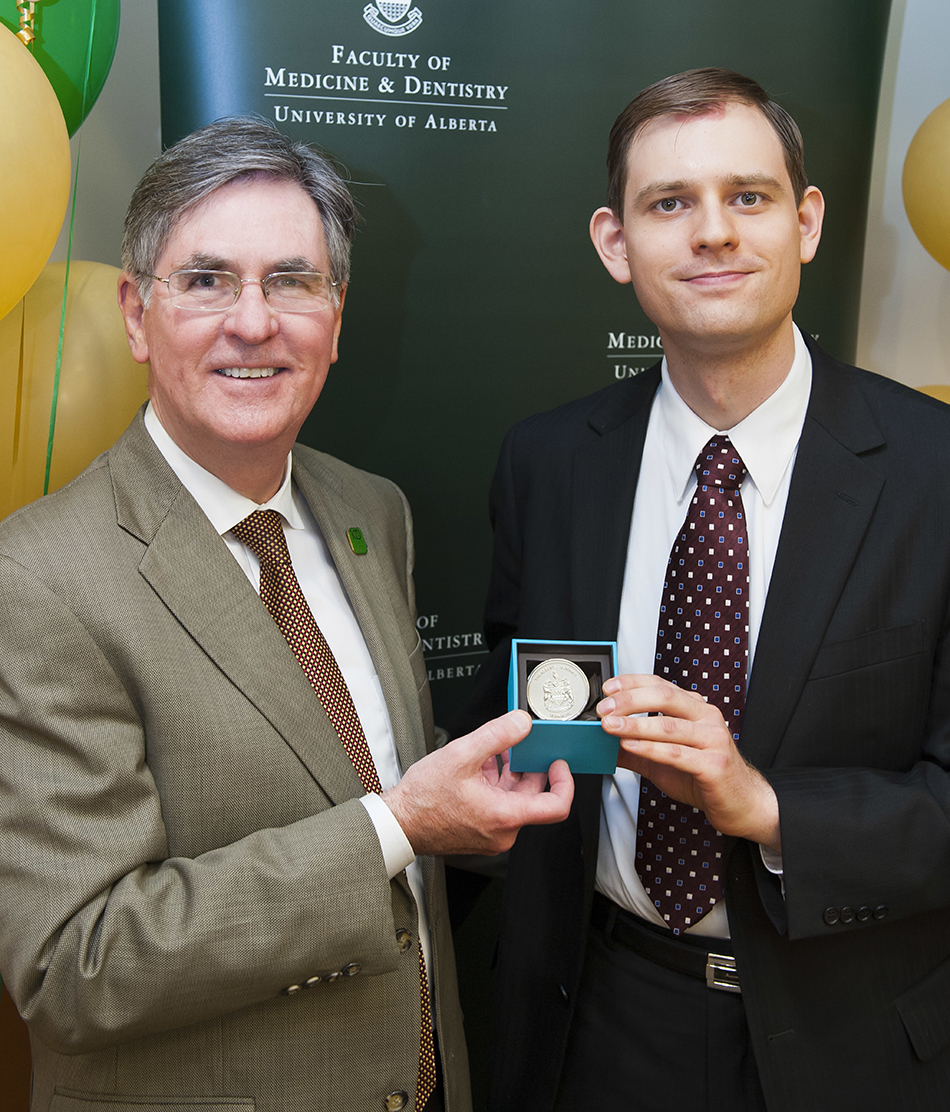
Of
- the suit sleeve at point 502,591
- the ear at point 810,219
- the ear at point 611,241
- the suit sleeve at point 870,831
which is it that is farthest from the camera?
the suit sleeve at point 502,591

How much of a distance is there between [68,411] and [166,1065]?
114 cm

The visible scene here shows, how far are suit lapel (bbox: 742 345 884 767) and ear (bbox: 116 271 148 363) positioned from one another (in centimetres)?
114

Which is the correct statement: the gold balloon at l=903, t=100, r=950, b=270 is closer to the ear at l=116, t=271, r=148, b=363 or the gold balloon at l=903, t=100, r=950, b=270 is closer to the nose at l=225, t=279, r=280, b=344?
the nose at l=225, t=279, r=280, b=344

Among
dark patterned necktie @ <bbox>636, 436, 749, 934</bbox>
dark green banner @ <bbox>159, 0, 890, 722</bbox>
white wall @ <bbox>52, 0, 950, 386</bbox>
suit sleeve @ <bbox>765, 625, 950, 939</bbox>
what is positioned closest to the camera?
suit sleeve @ <bbox>765, 625, 950, 939</bbox>

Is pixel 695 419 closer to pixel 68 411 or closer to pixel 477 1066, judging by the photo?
pixel 68 411

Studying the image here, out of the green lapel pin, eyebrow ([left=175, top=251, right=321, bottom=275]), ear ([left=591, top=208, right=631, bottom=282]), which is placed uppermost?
ear ([left=591, top=208, right=631, bottom=282])

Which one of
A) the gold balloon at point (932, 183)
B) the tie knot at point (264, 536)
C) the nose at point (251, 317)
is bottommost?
the tie knot at point (264, 536)

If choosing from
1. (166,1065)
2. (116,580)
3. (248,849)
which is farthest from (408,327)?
(166,1065)

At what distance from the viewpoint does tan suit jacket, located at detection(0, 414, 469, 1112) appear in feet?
4.22

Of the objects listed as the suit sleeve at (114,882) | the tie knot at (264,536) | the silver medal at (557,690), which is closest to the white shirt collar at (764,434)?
the silver medal at (557,690)

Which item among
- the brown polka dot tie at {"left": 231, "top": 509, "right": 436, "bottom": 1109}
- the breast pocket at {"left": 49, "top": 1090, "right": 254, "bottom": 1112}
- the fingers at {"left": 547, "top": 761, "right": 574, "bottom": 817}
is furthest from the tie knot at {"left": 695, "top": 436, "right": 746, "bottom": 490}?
the breast pocket at {"left": 49, "top": 1090, "right": 254, "bottom": 1112}

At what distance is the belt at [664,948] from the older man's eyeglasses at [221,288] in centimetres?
120

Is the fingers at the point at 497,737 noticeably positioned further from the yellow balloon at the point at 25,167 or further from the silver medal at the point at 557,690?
the yellow balloon at the point at 25,167

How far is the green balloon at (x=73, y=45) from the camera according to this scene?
Result: 1.74 meters
